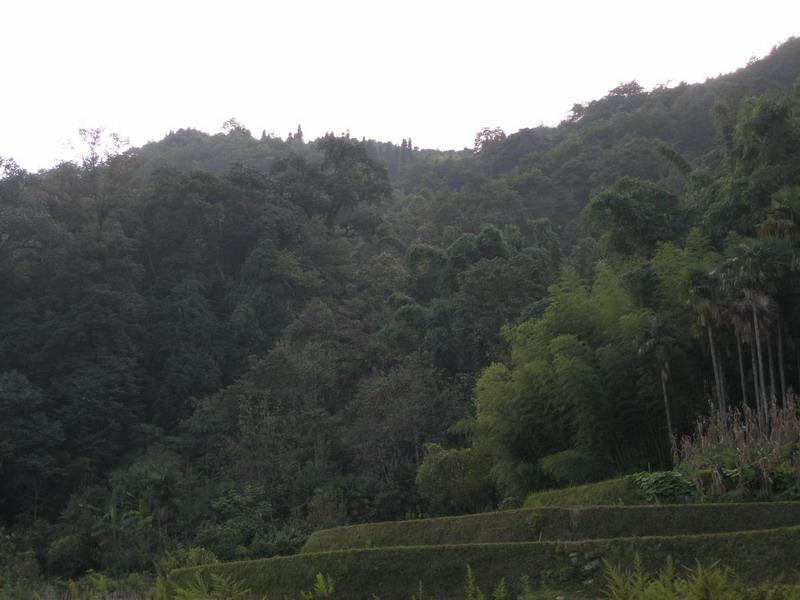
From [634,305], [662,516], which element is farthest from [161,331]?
[662,516]

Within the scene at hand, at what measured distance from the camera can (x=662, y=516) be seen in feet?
46.9

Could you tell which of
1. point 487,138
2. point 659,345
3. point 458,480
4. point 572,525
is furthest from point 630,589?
point 487,138

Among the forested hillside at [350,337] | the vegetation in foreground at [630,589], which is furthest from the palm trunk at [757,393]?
the vegetation in foreground at [630,589]

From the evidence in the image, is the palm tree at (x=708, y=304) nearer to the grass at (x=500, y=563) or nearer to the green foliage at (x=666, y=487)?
the green foliage at (x=666, y=487)

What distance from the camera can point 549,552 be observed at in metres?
13.1

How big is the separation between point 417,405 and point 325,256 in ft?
53.0

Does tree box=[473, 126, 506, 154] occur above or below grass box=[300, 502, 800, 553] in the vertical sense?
above

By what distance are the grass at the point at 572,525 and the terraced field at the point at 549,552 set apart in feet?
0.05

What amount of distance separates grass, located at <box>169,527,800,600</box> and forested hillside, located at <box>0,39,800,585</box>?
7026 millimetres

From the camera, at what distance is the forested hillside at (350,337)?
71.5 feet

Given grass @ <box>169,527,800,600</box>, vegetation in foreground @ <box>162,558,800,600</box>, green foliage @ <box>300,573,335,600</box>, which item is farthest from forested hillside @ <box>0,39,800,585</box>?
green foliage @ <box>300,573,335,600</box>

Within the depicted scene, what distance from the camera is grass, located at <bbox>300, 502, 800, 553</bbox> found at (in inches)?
538

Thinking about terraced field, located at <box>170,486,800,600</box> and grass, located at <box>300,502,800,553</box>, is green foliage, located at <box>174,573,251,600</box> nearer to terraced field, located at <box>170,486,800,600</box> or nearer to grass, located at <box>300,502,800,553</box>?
terraced field, located at <box>170,486,800,600</box>

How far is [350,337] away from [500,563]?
25700mm
